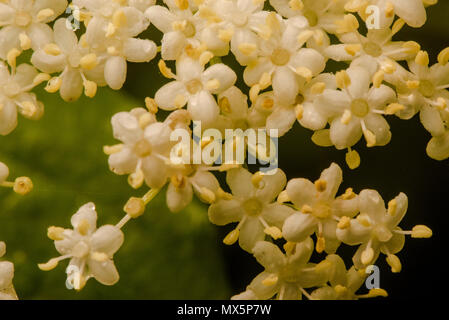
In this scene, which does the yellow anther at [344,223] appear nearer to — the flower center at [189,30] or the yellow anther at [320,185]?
the yellow anther at [320,185]

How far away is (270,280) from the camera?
39.4 inches

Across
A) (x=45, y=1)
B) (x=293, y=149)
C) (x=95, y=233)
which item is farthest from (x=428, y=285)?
(x=45, y=1)

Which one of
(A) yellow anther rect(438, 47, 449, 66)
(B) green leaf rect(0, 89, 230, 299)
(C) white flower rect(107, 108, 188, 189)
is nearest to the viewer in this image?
(C) white flower rect(107, 108, 188, 189)

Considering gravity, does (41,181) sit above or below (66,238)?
above

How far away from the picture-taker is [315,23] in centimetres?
105

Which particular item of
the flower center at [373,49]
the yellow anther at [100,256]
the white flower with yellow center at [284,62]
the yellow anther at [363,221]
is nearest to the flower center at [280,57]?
the white flower with yellow center at [284,62]

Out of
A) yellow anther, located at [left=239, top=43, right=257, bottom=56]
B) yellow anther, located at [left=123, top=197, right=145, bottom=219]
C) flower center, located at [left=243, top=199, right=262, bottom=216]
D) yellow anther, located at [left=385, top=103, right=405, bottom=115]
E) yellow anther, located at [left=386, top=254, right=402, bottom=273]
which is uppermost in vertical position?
yellow anther, located at [left=239, top=43, right=257, bottom=56]

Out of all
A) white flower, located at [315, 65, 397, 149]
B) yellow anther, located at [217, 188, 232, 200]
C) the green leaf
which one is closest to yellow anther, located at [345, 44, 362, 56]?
white flower, located at [315, 65, 397, 149]

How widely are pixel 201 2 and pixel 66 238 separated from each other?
318 mm

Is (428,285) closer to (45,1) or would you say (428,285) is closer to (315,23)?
(315,23)

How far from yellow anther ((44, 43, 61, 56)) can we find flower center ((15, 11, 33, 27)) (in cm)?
5

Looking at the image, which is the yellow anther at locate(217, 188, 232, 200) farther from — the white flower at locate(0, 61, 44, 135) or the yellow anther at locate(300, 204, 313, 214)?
the white flower at locate(0, 61, 44, 135)

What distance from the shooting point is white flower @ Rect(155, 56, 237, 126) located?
38.0 inches

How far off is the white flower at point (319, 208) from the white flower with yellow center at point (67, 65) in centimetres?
27
